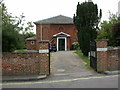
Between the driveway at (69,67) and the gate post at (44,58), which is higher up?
the gate post at (44,58)

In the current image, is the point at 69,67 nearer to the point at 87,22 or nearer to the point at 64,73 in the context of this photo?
the point at 64,73

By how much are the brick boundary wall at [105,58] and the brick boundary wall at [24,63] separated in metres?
3.77

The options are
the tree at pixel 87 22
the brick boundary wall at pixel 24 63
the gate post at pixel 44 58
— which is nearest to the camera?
the brick boundary wall at pixel 24 63

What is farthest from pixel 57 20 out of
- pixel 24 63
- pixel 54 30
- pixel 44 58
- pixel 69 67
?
pixel 24 63

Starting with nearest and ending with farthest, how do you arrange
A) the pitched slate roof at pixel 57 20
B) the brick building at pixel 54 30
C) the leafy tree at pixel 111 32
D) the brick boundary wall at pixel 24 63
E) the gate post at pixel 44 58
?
the brick boundary wall at pixel 24 63
the gate post at pixel 44 58
the leafy tree at pixel 111 32
the brick building at pixel 54 30
the pitched slate roof at pixel 57 20

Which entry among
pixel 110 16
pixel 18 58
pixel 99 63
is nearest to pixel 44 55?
pixel 18 58

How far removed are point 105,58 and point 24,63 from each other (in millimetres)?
5756

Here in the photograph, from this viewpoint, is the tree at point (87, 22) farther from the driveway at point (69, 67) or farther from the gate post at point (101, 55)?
the gate post at point (101, 55)

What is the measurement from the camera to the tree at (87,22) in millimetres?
18406

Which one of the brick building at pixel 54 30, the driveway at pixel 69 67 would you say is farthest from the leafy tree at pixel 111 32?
the brick building at pixel 54 30

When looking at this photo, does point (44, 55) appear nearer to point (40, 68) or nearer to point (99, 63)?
point (40, 68)

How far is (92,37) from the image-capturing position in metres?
18.5

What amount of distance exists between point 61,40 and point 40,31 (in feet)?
15.8

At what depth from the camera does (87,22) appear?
1895 cm
